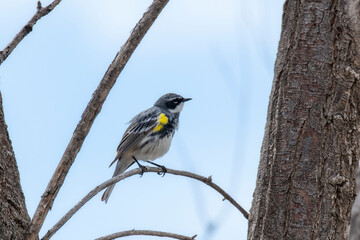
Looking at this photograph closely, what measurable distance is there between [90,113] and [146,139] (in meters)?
3.75

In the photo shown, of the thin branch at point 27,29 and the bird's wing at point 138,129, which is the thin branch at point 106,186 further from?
the bird's wing at point 138,129

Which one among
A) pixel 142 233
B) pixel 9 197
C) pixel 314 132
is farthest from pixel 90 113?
pixel 314 132

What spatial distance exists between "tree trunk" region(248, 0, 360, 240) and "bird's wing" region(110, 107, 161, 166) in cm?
391

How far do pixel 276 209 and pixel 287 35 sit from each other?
0.88m

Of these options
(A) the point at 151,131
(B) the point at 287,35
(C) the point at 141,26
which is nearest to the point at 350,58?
(B) the point at 287,35

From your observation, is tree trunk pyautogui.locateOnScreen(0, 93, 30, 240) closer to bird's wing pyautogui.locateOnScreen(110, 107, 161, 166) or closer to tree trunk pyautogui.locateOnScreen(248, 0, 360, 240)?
tree trunk pyautogui.locateOnScreen(248, 0, 360, 240)

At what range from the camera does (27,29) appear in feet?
9.39

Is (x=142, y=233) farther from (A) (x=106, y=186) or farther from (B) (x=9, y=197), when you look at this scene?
(B) (x=9, y=197)

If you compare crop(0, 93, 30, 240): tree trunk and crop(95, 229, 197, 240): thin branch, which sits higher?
crop(0, 93, 30, 240): tree trunk

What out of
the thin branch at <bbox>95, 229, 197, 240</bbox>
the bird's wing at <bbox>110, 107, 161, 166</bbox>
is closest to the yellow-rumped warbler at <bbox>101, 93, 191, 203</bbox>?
the bird's wing at <bbox>110, 107, 161, 166</bbox>

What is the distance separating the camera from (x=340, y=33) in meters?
2.45

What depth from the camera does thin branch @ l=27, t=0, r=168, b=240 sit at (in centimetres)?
249

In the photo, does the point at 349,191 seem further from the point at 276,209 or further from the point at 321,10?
the point at 321,10

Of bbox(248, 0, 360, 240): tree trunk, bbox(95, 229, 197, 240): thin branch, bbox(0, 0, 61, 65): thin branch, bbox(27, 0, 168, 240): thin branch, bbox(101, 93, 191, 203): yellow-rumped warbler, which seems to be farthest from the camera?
bbox(101, 93, 191, 203): yellow-rumped warbler
